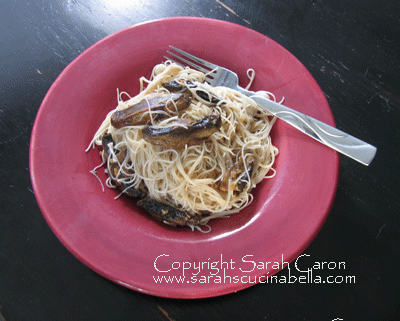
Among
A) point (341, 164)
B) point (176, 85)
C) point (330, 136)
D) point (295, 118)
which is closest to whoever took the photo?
point (330, 136)

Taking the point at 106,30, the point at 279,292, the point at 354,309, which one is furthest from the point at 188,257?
the point at 106,30

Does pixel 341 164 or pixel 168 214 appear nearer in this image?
pixel 168 214

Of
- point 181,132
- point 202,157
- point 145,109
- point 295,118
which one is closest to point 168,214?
point 202,157

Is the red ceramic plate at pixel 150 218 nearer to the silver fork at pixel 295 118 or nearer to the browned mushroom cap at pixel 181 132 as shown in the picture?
the silver fork at pixel 295 118

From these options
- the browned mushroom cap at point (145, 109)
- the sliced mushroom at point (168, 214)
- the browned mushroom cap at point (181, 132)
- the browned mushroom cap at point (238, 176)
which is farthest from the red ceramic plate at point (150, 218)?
the browned mushroom cap at point (181, 132)

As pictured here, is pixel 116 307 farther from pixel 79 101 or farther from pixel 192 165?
pixel 79 101

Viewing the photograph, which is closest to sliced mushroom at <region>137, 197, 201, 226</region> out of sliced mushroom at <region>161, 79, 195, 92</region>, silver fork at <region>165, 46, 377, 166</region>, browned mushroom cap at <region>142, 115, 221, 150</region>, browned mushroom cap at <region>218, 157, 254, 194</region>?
browned mushroom cap at <region>218, 157, 254, 194</region>

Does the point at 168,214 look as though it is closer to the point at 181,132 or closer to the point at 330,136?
the point at 181,132
